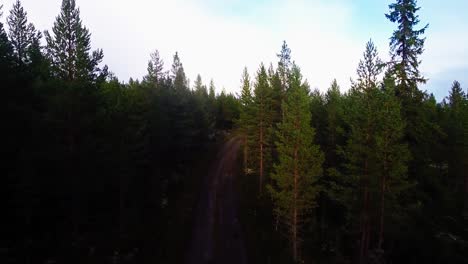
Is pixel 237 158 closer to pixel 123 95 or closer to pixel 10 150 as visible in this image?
pixel 123 95

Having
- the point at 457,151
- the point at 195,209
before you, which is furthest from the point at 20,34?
the point at 457,151

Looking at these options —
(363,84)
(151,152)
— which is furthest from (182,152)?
(363,84)

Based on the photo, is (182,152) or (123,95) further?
(182,152)

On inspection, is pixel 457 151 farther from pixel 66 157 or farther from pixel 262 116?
pixel 66 157

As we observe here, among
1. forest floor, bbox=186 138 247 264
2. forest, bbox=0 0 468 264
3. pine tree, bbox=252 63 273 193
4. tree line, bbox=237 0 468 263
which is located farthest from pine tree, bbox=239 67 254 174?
tree line, bbox=237 0 468 263

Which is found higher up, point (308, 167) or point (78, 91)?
point (78, 91)

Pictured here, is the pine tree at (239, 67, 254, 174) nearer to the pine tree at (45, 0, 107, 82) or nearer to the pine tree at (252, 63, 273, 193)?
the pine tree at (252, 63, 273, 193)
